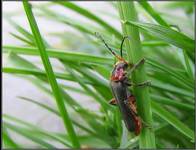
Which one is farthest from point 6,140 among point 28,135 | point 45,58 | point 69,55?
point 45,58

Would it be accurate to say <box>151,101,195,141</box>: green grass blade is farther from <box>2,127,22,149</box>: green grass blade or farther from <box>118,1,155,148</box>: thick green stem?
<box>2,127,22,149</box>: green grass blade

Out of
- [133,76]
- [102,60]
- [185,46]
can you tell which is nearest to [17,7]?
[102,60]

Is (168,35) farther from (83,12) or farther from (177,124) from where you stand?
(83,12)

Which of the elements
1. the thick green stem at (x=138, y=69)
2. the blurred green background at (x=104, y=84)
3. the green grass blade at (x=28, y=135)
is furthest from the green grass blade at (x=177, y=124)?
the green grass blade at (x=28, y=135)

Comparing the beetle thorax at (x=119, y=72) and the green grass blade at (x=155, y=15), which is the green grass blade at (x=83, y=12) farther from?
the beetle thorax at (x=119, y=72)

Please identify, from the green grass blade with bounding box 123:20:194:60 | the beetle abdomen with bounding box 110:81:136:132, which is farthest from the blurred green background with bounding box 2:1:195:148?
the beetle abdomen with bounding box 110:81:136:132

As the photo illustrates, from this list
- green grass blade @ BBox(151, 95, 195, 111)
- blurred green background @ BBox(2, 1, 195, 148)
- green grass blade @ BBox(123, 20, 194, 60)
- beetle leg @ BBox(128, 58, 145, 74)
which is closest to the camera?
beetle leg @ BBox(128, 58, 145, 74)

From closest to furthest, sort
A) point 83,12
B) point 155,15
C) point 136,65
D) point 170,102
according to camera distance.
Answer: point 136,65
point 155,15
point 170,102
point 83,12

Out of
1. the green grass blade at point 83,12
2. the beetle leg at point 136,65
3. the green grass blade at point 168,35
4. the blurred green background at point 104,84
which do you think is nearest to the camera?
the beetle leg at point 136,65
